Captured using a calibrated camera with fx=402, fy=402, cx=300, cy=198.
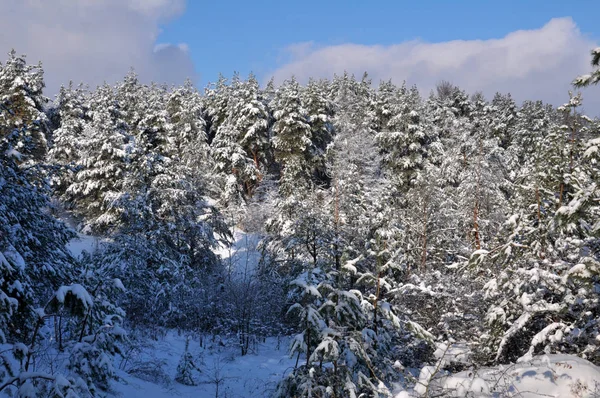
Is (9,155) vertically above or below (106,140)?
below

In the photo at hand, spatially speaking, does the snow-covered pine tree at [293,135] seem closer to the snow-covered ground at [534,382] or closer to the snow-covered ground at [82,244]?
the snow-covered ground at [82,244]

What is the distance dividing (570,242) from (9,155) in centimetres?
1285

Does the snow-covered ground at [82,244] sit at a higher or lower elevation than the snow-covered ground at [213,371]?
higher

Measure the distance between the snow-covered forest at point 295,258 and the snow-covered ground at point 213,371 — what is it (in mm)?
97

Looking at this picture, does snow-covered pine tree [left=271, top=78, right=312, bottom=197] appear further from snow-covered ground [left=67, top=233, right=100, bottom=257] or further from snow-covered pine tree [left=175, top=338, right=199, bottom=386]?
snow-covered pine tree [left=175, top=338, right=199, bottom=386]

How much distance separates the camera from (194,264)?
21.4 m

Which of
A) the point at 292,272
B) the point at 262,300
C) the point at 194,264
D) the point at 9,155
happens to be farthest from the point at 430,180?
the point at 9,155

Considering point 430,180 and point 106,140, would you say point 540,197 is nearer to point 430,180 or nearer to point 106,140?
point 430,180

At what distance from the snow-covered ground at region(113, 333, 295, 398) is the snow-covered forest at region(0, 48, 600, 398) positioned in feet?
0.32

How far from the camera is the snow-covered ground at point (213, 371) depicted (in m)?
9.62

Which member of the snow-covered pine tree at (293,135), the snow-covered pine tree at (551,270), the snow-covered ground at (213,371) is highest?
the snow-covered pine tree at (293,135)

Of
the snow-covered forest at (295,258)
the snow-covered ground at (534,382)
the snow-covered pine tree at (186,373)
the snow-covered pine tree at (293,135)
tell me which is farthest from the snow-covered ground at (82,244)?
the snow-covered ground at (534,382)

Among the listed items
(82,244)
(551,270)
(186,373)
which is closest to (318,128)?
(82,244)

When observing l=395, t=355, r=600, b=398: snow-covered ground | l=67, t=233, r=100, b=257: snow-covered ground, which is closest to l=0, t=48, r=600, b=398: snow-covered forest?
l=395, t=355, r=600, b=398: snow-covered ground
